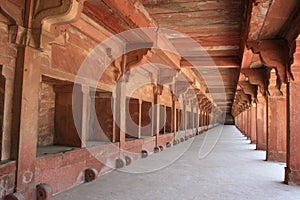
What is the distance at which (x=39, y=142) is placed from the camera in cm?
479

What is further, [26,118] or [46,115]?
[46,115]

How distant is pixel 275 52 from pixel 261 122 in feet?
16.6

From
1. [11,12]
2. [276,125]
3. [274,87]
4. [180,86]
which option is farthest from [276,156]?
[11,12]

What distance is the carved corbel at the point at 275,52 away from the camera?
506 cm

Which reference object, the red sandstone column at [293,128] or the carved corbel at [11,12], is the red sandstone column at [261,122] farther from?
the carved corbel at [11,12]

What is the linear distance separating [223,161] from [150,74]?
10.4 feet

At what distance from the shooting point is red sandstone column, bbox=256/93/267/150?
379 inches

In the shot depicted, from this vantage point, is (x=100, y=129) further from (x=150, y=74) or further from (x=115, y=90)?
(x=150, y=74)

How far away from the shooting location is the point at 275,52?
5.11m

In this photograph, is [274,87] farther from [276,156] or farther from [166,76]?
[166,76]

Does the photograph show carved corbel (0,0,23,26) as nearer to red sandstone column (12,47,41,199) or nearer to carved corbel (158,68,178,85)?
red sandstone column (12,47,41,199)

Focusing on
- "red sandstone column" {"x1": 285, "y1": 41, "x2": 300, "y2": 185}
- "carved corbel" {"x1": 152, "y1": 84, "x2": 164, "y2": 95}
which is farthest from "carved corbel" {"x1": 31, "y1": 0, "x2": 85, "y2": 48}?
"carved corbel" {"x1": 152, "y1": 84, "x2": 164, "y2": 95}

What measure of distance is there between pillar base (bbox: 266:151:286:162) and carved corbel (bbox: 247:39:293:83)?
288 cm

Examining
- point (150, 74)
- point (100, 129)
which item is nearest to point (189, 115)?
point (150, 74)
